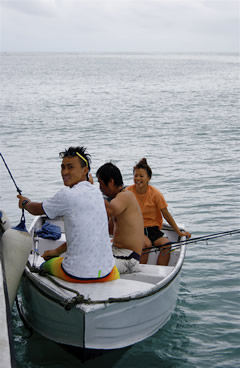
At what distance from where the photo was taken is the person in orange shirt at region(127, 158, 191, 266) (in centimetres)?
701

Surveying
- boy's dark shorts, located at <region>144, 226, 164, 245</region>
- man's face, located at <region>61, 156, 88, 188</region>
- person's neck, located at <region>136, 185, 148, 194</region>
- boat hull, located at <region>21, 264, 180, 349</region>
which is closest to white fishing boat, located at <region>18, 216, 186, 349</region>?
boat hull, located at <region>21, 264, 180, 349</region>

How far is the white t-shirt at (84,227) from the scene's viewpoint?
502 cm

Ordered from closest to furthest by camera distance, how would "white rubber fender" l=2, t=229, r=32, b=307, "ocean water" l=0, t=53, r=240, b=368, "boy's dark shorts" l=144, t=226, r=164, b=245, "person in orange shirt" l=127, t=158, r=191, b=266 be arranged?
"white rubber fender" l=2, t=229, r=32, b=307 < "ocean water" l=0, t=53, r=240, b=368 < "person in orange shirt" l=127, t=158, r=191, b=266 < "boy's dark shorts" l=144, t=226, r=164, b=245

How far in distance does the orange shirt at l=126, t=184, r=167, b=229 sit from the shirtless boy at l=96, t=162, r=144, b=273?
1.04 metres

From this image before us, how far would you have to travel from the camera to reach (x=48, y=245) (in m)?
7.39

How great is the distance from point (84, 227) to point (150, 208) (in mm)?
2235

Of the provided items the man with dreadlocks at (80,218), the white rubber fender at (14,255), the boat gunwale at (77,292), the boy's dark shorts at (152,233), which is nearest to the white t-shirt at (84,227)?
the man with dreadlocks at (80,218)

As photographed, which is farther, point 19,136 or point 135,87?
point 135,87

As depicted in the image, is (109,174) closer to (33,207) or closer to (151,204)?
(33,207)

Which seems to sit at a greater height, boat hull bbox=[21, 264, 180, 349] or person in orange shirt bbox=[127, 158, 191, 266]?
person in orange shirt bbox=[127, 158, 191, 266]

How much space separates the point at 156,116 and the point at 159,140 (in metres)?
8.16

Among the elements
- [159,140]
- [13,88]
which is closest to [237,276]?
[159,140]

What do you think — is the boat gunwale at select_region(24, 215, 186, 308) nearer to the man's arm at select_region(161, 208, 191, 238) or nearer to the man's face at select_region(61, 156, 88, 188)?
the man's face at select_region(61, 156, 88, 188)

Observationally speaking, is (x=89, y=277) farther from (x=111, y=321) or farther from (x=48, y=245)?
(x=48, y=245)
